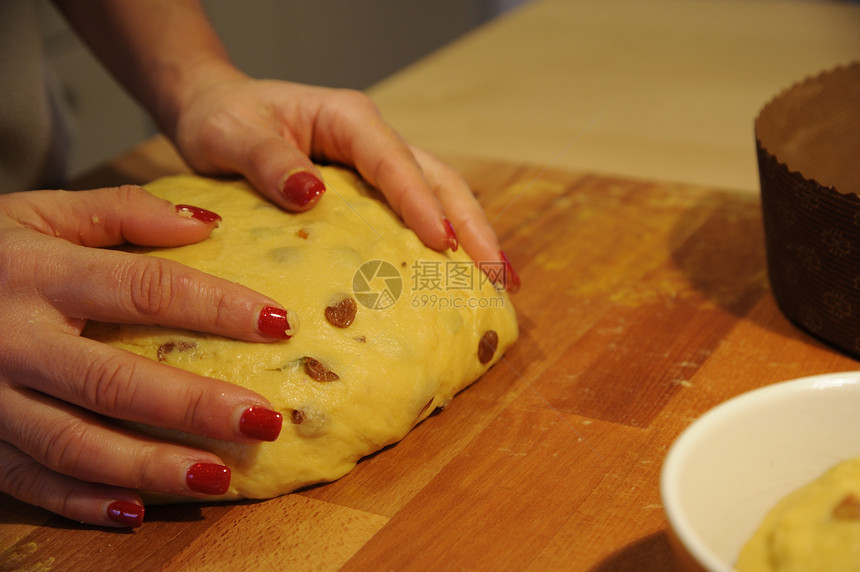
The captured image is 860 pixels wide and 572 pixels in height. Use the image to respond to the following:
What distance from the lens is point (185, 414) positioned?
33.3 inches

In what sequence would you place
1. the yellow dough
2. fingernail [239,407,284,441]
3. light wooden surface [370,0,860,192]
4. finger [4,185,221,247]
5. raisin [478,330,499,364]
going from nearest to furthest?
1. the yellow dough
2. fingernail [239,407,284,441]
3. finger [4,185,221,247]
4. raisin [478,330,499,364]
5. light wooden surface [370,0,860,192]

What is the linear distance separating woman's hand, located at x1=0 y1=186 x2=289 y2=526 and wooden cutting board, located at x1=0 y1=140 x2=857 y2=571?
0.19ft

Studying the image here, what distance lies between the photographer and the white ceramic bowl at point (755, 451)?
649mm

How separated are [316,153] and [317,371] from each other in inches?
17.7

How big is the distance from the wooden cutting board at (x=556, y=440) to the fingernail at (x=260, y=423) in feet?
0.37

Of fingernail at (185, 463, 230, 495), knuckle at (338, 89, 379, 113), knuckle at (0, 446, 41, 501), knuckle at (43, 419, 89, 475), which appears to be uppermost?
knuckle at (338, 89, 379, 113)

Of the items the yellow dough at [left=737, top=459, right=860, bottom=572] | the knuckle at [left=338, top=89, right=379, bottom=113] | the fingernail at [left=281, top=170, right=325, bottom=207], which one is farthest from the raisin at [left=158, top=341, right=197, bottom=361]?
the yellow dough at [left=737, top=459, right=860, bottom=572]

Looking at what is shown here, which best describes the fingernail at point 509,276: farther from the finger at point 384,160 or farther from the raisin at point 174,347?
the raisin at point 174,347

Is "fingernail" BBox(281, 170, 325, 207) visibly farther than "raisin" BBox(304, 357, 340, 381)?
Yes

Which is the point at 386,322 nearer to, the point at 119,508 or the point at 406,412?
the point at 406,412

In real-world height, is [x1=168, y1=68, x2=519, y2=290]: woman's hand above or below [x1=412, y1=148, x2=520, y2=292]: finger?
above

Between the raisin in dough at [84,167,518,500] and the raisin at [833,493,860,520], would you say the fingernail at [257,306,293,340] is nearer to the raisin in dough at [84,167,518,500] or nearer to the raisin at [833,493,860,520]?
the raisin in dough at [84,167,518,500]

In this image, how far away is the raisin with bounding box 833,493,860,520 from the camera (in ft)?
2.00

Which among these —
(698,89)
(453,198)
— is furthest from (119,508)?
(698,89)
